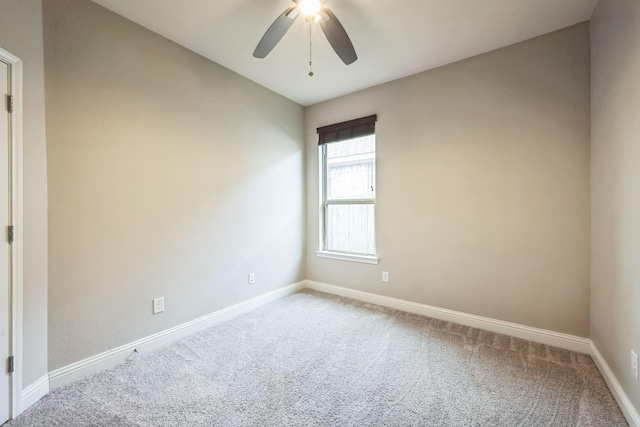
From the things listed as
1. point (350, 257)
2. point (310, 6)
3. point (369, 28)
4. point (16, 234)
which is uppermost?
point (369, 28)

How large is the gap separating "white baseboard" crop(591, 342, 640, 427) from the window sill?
1874 millimetres

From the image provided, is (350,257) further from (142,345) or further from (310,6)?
(310,6)

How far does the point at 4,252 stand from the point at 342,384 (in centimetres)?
207

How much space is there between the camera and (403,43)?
2299 mm

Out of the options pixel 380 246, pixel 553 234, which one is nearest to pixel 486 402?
pixel 553 234

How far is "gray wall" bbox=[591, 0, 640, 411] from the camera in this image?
1.39m

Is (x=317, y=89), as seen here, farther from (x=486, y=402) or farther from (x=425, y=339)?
(x=486, y=402)

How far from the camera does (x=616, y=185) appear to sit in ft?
5.27

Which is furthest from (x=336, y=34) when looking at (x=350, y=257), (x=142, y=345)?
(x=142, y=345)

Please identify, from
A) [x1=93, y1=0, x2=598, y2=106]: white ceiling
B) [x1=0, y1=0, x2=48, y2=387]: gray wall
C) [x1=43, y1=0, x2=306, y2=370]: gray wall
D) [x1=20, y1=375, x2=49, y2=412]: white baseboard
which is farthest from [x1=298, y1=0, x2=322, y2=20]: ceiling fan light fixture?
[x1=20, y1=375, x2=49, y2=412]: white baseboard

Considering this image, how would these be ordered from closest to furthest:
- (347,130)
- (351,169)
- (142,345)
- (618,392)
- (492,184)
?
(618,392)
(142,345)
(492,184)
(347,130)
(351,169)

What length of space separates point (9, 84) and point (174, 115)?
99cm

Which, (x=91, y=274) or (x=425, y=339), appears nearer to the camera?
(x=91, y=274)

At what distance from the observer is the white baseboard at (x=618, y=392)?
1.35 metres
